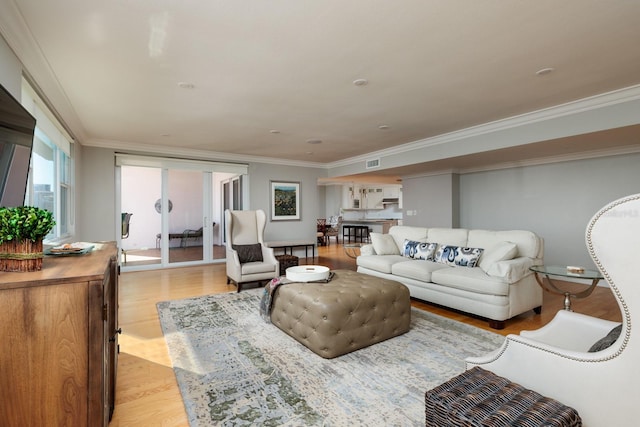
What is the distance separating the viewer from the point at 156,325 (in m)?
3.31

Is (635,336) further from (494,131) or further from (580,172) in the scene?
(580,172)

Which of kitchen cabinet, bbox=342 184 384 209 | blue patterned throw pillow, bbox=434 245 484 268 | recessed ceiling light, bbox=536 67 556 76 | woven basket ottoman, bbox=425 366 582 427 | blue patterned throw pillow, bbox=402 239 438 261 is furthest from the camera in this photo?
kitchen cabinet, bbox=342 184 384 209

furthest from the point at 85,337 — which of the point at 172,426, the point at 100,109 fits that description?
the point at 100,109

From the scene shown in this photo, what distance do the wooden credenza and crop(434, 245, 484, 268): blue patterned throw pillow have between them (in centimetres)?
382

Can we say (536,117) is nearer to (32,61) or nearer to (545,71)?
(545,71)

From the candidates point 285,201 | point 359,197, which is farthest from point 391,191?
point 285,201

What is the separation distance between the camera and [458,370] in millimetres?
2363

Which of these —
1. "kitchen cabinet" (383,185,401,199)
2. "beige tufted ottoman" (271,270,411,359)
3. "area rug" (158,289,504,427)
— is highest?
"kitchen cabinet" (383,185,401,199)

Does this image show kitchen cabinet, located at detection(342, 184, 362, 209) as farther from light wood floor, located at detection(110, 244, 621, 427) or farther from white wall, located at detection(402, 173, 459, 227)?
light wood floor, located at detection(110, 244, 621, 427)

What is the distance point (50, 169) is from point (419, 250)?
16.0ft

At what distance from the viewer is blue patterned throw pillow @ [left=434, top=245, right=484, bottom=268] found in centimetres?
388

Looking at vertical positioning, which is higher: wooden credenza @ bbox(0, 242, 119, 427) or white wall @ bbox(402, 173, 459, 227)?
white wall @ bbox(402, 173, 459, 227)

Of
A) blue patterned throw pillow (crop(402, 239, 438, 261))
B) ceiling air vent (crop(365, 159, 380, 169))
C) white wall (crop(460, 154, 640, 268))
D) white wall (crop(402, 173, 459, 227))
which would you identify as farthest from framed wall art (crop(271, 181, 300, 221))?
→ white wall (crop(460, 154, 640, 268))

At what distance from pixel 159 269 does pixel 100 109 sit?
3.40 metres
